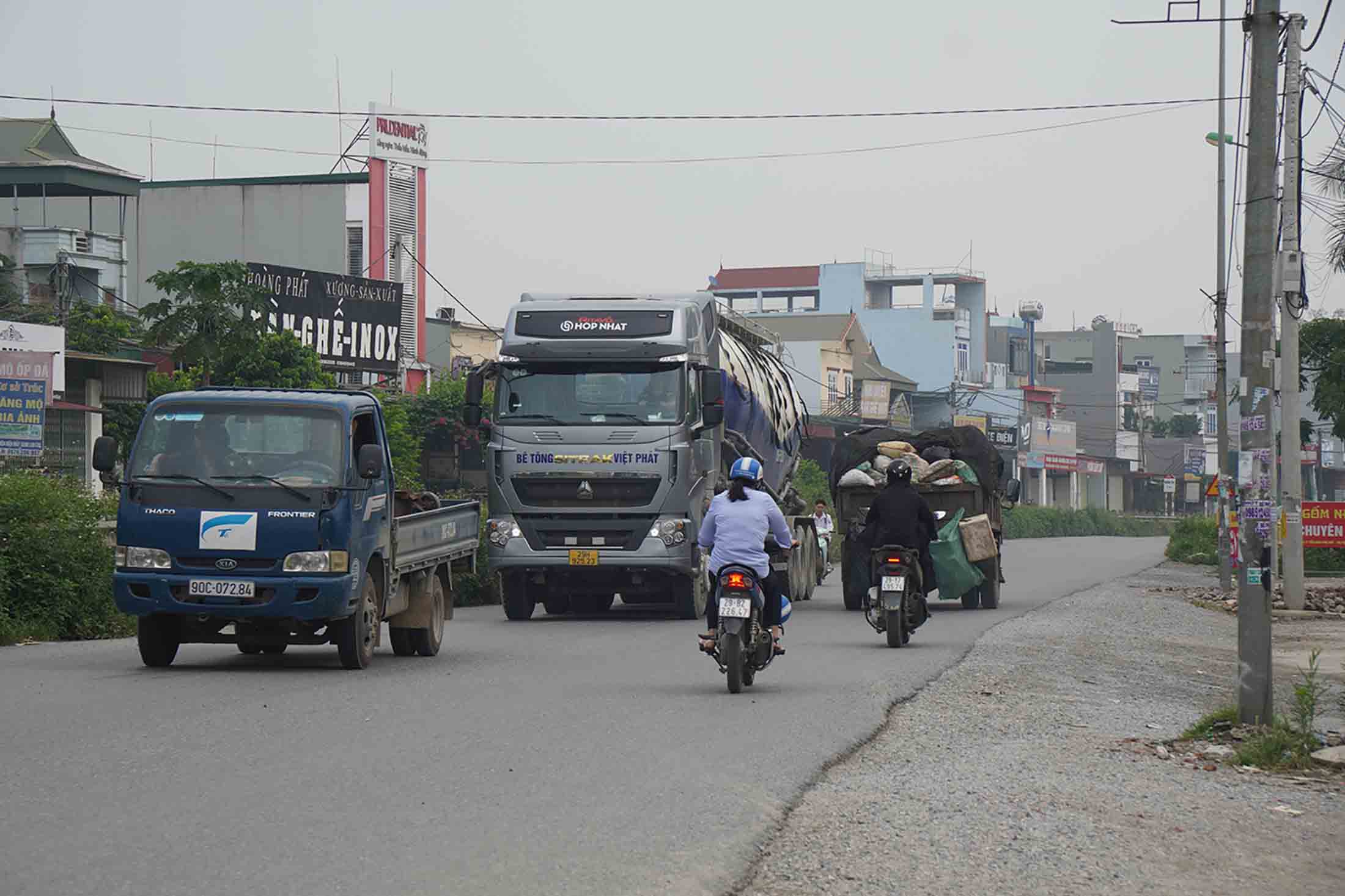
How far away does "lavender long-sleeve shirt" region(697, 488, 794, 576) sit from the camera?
1358 cm

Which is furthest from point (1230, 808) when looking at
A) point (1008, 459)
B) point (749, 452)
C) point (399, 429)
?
point (1008, 459)

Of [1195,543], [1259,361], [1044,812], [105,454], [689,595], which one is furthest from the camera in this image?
[1195,543]

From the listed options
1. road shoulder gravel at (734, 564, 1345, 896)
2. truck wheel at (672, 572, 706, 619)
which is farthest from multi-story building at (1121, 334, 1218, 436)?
road shoulder gravel at (734, 564, 1345, 896)

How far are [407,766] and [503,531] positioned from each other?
13.0 metres

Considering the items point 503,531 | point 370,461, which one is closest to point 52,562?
point 370,461

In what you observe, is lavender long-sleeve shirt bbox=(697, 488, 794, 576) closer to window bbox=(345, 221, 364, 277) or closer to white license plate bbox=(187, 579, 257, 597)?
white license plate bbox=(187, 579, 257, 597)

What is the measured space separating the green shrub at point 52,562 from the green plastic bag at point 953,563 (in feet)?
38.0

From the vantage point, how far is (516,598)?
22.9m

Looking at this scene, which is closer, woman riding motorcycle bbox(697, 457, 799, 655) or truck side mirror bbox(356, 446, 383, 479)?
woman riding motorcycle bbox(697, 457, 799, 655)

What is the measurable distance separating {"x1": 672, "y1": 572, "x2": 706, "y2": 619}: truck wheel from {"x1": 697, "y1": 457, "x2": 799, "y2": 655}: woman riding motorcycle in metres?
8.85

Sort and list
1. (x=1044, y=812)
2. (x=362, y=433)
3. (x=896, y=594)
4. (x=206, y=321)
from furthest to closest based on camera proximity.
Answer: (x=206, y=321)
(x=896, y=594)
(x=362, y=433)
(x=1044, y=812)

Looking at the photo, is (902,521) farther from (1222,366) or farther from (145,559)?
(1222,366)

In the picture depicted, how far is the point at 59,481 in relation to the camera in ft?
62.5

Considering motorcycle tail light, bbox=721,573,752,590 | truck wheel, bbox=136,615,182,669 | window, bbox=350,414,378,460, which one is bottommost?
truck wheel, bbox=136,615,182,669
